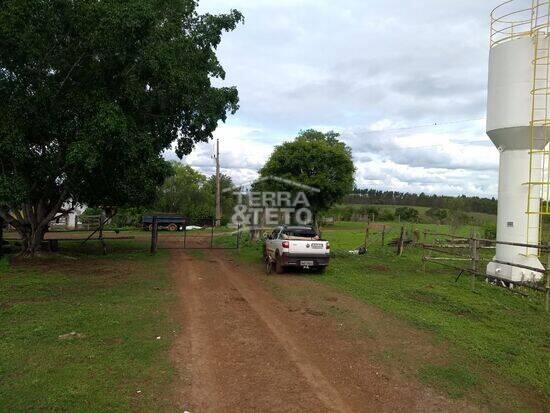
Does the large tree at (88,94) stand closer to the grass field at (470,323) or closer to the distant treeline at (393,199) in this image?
the grass field at (470,323)

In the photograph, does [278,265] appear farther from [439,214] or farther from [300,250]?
[439,214]

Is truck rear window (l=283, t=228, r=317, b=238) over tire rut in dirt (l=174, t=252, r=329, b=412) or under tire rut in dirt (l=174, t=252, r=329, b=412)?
over

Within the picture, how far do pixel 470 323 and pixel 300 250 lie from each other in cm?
634

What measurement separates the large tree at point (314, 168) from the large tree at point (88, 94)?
6002 mm

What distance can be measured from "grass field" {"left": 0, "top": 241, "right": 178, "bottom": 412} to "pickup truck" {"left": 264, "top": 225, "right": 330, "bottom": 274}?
3.64m

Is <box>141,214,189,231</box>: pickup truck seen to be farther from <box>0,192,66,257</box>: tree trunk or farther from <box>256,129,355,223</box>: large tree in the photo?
<box>0,192,66,257</box>: tree trunk

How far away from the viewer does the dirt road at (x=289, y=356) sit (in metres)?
4.85

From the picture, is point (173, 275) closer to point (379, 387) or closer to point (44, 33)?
point (44, 33)

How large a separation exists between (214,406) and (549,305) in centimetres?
893

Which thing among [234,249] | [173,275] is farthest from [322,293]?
[234,249]

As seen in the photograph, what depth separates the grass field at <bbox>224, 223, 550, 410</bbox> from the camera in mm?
5441

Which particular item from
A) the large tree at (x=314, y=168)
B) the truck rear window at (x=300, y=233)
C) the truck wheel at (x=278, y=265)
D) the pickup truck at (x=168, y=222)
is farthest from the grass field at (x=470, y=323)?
the pickup truck at (x=168, y=222)

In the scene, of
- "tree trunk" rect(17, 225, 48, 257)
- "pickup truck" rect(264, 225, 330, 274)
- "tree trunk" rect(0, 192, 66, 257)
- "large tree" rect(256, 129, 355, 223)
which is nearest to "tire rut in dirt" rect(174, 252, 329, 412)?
"pickup truck" rect(264, 225, 330, 274)

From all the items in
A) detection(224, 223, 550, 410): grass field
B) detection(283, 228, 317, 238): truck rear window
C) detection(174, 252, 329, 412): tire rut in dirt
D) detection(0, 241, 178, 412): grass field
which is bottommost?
detection(0, 241, 178, 412): grass field
